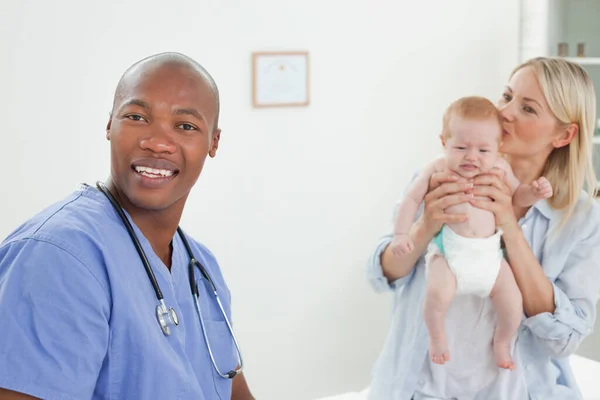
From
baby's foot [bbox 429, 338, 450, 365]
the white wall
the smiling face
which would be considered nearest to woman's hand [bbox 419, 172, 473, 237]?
baby's foot [bbox 429, 338, 450, 365]

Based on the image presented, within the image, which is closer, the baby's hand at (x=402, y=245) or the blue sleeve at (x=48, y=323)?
the blue sleeve at (x=48, y=323)

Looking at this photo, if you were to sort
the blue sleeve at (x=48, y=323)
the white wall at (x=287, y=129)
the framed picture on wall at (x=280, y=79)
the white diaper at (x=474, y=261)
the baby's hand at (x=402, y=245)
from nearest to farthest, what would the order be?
the blue sleeve at (x=48, y=323), the white diaper at (x=474, y=261), the baby's hand at (x=402, y=245), the white wall at (x=287, y=129), the framed picture on wall at (x=280, y=79)

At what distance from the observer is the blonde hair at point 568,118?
1.91 m

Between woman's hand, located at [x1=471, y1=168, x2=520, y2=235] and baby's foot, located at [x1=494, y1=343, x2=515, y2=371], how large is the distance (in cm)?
27

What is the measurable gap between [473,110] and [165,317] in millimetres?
961

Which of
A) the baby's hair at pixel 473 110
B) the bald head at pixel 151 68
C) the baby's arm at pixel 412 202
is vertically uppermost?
the bald head at pixel 151 68

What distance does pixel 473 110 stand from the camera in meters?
1.87

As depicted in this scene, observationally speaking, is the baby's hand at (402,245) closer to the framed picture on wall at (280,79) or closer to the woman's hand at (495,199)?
the woman's hand at (495,199)

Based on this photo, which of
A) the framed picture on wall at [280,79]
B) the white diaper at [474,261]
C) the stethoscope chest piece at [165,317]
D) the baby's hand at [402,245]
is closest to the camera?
the stethoscope chest piece at [165,317]

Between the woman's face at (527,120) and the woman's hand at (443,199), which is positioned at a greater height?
the woman's face at (527,120)

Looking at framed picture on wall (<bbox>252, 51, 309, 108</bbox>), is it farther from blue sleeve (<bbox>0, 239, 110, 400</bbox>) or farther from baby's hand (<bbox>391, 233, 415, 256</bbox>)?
blue sleeve (<bbox>0, 239, 110, 400</bbox>)

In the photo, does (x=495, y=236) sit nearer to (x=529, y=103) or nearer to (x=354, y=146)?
(x=529, y=103)

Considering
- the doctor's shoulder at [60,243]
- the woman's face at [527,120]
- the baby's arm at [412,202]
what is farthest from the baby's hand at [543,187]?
the doctor's shoulder at [60,243]

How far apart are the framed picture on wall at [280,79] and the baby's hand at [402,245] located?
1581mm
